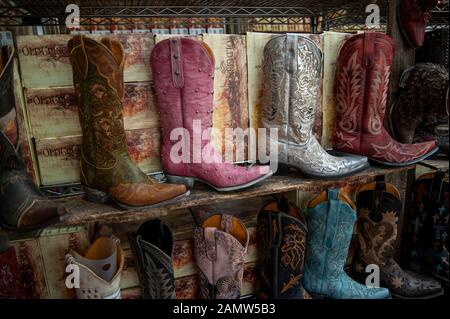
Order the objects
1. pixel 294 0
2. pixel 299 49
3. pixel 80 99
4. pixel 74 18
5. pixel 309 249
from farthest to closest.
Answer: pixel 309 249
pixel 294 0
pixel 74 18
pixel 299 49
pixel 80 99

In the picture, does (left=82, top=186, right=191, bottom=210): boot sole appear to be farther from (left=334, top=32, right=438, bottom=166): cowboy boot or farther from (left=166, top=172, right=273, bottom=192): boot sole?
(left=334, top=32, right=438, bottom=166): cowboy boot

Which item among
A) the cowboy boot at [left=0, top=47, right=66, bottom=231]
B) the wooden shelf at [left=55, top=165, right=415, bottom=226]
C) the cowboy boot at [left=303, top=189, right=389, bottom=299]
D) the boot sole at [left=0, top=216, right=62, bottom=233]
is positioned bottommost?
the cowboy boot at [left=303, top=189, right=389, bottom=299]

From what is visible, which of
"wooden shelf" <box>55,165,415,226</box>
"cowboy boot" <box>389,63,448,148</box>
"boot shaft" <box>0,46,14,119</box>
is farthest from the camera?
"cowboy boot" <box>389,63,448,148</box>

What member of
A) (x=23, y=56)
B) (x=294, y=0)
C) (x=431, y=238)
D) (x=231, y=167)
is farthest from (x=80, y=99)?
(x=431, y=238)

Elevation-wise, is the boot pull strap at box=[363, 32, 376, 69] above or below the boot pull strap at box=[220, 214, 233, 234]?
above

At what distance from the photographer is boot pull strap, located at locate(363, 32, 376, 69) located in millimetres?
1457

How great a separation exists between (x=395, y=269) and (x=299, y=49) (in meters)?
1.27

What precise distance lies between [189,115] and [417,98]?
3.47ft

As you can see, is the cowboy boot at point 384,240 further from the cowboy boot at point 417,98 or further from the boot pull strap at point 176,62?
the boot pull strap at point 176,62

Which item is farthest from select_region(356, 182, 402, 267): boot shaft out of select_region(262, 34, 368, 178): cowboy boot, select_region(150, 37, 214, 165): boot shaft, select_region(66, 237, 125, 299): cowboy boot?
select_region(66, 237, 125, 299): cowboy boot

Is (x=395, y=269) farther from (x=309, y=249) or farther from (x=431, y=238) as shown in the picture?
(x=309, y=249)

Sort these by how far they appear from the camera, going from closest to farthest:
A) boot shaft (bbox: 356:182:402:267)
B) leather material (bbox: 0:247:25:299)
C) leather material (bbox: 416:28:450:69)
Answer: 1. leather material (bbox: 0:247:25:299)
2. boot shaft (bbox: 356:182:402:267)
3. leather material (bbox: 416:28:450:69)

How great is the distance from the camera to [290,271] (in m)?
1.71

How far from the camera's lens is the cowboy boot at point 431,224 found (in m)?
1.83
